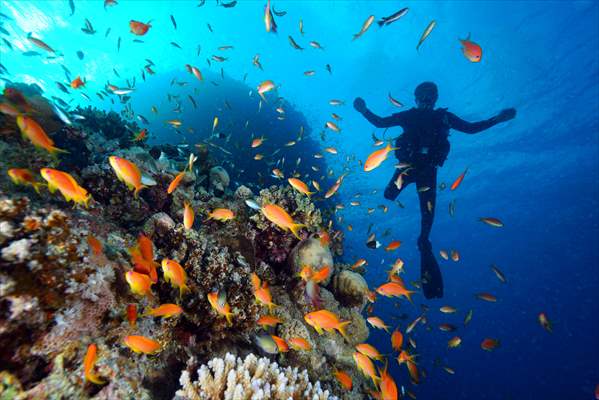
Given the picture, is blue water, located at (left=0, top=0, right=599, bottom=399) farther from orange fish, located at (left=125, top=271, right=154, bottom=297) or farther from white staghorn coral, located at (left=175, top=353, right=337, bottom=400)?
orange fish, located at (left=125, top=271, right=154, bottom=297)

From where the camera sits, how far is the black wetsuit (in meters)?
9.73

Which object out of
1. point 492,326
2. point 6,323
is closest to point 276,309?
point 6,323

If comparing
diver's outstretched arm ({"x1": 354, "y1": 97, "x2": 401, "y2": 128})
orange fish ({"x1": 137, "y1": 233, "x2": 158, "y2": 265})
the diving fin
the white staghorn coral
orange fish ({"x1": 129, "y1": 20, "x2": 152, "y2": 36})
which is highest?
orange fish ({"x1": 129, "y1": 20, "x2": 152, "y2": 36})

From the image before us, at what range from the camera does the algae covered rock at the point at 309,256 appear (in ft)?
16.7

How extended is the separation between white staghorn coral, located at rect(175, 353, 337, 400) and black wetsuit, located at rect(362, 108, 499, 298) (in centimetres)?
749

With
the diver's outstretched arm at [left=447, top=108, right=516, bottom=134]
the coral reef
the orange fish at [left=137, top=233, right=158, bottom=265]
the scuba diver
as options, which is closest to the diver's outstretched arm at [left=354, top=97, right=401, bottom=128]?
the scuba diver

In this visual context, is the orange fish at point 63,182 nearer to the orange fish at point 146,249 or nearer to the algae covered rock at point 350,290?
the orange fish at point 146,249

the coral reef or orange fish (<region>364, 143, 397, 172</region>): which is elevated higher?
orange fish (<region>364, 143, 397, 172</region>)

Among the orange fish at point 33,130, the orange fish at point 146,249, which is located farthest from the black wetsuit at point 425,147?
the orange fish at point 33,130

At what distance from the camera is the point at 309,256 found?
202 inches

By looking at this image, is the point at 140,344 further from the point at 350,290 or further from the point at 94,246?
the point at 350,290

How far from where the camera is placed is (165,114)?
23.8 metres

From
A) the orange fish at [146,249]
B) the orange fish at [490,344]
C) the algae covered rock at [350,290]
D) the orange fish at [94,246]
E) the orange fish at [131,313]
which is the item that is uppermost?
the orange fish at [94,246]

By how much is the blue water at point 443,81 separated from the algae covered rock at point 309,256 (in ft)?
21.7
